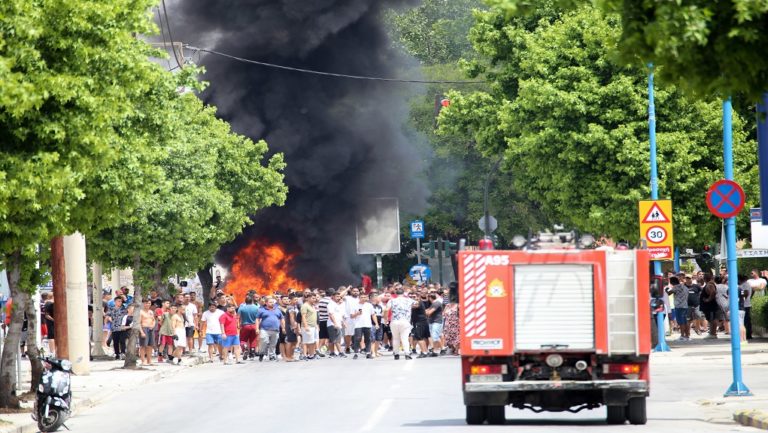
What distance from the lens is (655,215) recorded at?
2939cm

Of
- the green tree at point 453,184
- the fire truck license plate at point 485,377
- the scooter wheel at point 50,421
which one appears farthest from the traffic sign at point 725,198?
the green tree at point 453,184

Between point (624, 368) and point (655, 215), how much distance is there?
12.3 meters

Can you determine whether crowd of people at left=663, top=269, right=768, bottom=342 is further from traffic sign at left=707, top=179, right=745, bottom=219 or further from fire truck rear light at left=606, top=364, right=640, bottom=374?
fire truck rear light at left=606, top=364, right=640, bottom=374

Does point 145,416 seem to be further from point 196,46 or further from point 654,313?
point 196,46

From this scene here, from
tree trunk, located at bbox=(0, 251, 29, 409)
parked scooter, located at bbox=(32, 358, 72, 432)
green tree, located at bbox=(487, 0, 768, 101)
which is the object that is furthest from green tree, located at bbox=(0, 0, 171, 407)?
green tree, located at bbox=(487, 0, 768, 101)

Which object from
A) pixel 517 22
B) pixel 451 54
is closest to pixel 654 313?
pixel 517 22

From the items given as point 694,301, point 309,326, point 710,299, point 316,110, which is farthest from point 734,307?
point 316,110

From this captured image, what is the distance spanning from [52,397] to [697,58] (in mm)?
11227

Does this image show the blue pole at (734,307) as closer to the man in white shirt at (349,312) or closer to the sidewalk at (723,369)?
the sidewalk at (723,369)

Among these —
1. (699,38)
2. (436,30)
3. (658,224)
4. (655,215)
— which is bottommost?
(658,224)

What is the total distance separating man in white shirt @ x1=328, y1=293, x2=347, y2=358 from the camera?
38.4 meters

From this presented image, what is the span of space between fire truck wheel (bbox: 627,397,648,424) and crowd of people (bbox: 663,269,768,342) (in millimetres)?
18142

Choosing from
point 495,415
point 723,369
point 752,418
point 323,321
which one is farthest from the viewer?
point 323,321

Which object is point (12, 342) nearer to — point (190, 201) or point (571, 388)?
point (571, 388)
